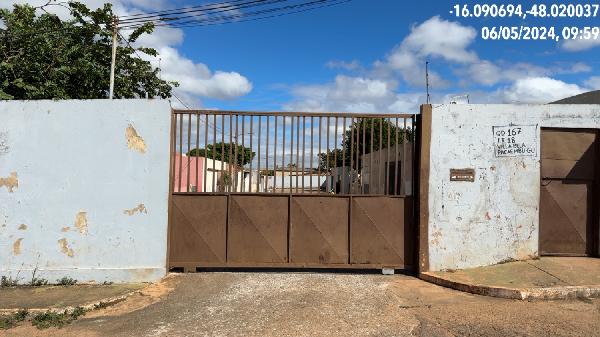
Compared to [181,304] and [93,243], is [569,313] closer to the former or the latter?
[181,304]

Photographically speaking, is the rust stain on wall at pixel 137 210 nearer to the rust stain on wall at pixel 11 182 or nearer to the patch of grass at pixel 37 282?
the patch of grass at pixel 37 282

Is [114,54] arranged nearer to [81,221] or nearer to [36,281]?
[81,221]

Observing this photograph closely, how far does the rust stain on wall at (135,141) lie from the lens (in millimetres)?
6539

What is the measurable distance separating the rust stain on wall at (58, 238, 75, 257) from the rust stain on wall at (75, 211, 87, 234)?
0.27m

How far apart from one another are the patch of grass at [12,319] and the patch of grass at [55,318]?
→ 0.14 meters

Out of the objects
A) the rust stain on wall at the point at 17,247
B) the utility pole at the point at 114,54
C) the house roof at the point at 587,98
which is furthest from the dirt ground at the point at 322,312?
the utility pole at the point at 114,54

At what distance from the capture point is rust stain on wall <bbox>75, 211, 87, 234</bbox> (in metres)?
6.49

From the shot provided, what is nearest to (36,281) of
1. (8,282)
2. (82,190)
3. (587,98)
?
(8,282)

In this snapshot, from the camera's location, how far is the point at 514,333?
4.39 metres

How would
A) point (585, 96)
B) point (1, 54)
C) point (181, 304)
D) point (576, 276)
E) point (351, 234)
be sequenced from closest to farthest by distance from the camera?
point (181, 304)
point (576, 276)
point (351, 234)
point (1, 54)
point (585, 96)

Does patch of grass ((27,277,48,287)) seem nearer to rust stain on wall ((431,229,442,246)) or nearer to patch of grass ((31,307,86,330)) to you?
patch of grass ((31,307,86,330))

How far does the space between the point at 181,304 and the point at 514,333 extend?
3783mm

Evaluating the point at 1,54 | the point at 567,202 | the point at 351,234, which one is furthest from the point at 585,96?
the point at 1,54

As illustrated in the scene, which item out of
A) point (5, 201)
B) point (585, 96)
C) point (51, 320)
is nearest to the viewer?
point (51, 320)
